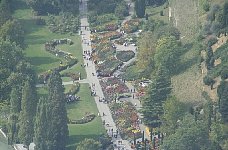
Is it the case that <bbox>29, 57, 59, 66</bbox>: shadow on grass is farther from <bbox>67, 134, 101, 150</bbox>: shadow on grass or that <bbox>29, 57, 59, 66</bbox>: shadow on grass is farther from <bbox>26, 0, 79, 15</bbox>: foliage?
<bbox>67, 134, 101, 150</bbox>: shadow on grass

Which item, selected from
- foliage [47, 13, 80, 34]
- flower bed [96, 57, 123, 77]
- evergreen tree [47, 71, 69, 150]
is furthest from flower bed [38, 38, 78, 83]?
evergreen tree [47, 71, 69, 150]

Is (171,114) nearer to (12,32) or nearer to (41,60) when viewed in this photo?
(41,60)

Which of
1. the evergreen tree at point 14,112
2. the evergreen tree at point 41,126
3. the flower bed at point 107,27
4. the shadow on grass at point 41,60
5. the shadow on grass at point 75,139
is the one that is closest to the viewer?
the evergreen tree at point 41,126

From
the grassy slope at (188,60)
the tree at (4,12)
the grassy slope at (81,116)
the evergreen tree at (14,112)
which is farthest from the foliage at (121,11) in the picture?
the evergreen tree at (14,112)

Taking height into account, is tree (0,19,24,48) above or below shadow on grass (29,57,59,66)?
above

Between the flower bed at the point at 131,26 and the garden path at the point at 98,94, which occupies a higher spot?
the flower bed at the point at 131,26

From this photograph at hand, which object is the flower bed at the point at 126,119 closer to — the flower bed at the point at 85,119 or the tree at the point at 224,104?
the flower bed at the point at 85,119

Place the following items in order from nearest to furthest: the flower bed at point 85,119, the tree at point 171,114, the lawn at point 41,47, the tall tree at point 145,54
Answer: the tree at point 171,114 < the flower bed at point 85,119 < the tall tree at point 145,54 < the lawn at point 41,47
